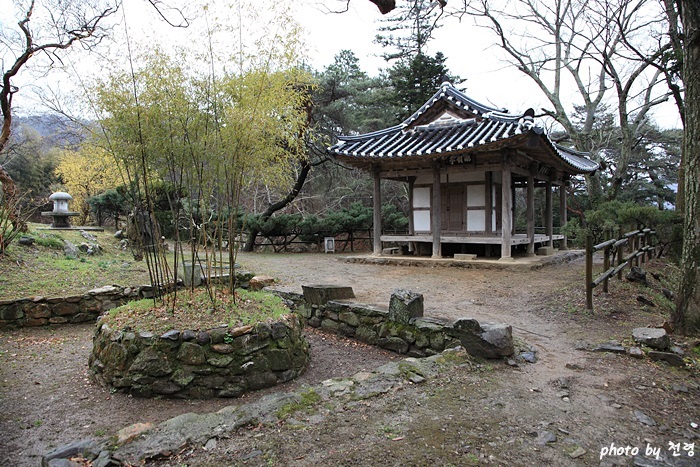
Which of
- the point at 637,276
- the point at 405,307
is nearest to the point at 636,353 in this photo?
the point at 405,307

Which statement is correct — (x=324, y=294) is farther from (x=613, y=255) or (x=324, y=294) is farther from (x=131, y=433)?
(x=613, y=255)

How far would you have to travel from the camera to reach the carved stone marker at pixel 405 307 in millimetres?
4883

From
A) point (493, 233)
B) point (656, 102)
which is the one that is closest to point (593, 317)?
point (493, 233)

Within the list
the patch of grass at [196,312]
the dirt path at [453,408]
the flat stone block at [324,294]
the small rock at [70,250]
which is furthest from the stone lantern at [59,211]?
the flat stone block at [324,294]

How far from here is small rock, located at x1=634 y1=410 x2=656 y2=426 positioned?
2.47 metres

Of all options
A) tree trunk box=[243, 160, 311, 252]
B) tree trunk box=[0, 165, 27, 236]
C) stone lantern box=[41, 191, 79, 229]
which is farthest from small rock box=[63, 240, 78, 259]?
tree trunk box=[243, 160, 311, 252]

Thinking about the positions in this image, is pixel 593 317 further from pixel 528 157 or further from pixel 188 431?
pixel 528 157

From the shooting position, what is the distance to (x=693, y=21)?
3.71m

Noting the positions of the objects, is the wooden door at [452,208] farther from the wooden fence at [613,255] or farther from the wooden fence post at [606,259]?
the wooden fence post at [606,259]

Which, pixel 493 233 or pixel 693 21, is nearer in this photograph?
pixel 693 21

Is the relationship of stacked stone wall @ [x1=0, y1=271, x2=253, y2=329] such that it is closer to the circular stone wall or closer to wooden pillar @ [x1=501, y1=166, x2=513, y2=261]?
the circular stone wall

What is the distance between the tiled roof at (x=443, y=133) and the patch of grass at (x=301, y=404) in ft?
23.1

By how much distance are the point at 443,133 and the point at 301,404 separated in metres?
8.75

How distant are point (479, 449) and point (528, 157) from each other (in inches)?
360
